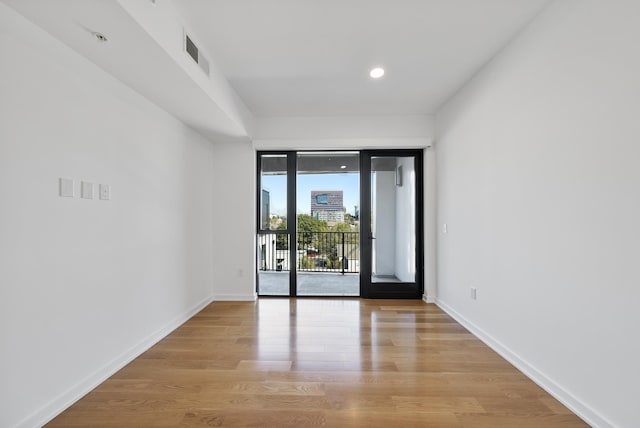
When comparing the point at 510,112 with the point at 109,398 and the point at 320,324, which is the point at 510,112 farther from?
the point at 109,398

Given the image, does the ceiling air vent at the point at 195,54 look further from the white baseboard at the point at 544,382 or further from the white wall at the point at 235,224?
the white baseboard at the point at 544,382

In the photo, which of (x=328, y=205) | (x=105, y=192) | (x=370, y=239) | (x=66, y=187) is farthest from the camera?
(x=328, y=205)

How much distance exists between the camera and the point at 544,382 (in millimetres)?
2000

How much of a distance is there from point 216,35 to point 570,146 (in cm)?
270

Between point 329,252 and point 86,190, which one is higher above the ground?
point 86,190

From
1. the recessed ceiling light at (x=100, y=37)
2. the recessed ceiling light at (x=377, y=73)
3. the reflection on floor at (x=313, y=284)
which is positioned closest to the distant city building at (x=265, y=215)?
the reflection on floor at (x=313, y=284)

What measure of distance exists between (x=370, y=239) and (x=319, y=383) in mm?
2510

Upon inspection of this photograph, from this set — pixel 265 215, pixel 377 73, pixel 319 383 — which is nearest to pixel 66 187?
pixel 319 383

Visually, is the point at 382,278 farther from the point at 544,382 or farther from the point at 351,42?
the point at 351,42

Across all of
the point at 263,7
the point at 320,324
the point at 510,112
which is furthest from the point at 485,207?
the point at 263,7

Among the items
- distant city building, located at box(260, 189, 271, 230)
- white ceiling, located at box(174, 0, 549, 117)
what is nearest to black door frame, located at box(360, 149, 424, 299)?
white ceiling, located at box(174, 0, 549, 117)

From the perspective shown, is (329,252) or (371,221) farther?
(329,252)

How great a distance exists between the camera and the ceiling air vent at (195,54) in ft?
7.12

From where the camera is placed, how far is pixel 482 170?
113 inches
